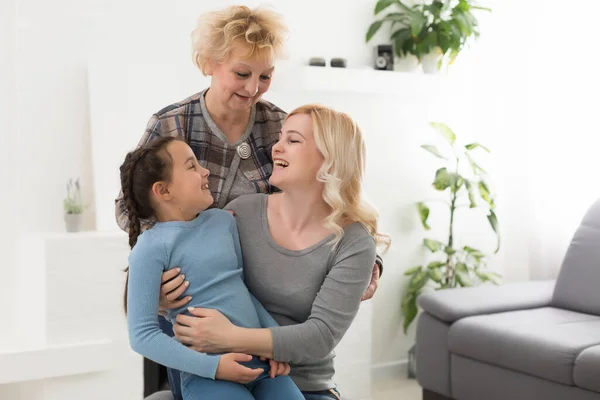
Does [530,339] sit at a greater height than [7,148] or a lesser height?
lesser

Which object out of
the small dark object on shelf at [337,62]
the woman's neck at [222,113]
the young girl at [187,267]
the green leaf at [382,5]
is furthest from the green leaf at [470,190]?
the young girl at [187,267]

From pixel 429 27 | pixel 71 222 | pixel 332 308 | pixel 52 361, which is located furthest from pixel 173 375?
pixel 429 27

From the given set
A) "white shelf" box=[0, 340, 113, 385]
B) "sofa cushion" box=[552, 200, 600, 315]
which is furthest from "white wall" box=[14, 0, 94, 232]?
"sofa cushion" box=[552, 200, 600, 315]

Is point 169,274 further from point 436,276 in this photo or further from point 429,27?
point 429,27

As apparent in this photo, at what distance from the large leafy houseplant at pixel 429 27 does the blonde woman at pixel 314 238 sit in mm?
2568

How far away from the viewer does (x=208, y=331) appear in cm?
180

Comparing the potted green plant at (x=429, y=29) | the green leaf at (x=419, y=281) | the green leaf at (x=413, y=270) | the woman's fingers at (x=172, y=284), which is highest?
the potted green plant at (x=429, y=29)

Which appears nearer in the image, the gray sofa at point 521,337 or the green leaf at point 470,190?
the gray sofa at point 521,337

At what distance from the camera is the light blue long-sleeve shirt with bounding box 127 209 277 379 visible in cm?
178

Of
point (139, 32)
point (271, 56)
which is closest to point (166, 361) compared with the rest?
point (271, 56)

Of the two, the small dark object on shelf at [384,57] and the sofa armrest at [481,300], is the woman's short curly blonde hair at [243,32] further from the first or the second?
the small dark object on shelf at [384,57]

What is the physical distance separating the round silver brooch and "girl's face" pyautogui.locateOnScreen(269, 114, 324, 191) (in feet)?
0.68

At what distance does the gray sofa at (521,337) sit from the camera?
3340 mm

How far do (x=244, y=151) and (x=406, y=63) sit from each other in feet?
8.86
